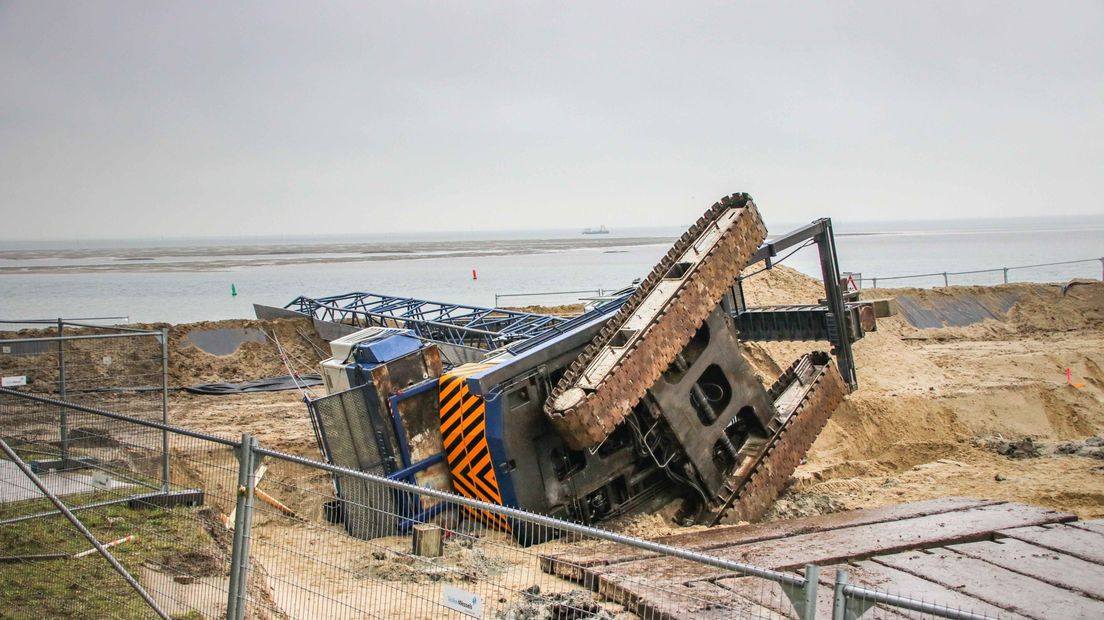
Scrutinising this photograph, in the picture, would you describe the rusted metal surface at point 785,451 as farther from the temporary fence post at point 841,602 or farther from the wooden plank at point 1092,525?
the temporary fence post at point 841,602

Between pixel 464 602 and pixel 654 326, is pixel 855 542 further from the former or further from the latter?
pixel 464 602

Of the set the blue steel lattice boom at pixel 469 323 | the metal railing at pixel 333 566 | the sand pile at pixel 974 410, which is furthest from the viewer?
the blue steel lattice boom at pixel 469 323

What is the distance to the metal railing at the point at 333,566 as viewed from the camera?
5.00 metres

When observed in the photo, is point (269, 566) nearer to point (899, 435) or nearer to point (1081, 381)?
point (899, 435)

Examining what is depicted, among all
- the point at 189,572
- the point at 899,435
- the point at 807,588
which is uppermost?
the point at 807,588

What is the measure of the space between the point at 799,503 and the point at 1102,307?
1707 cm

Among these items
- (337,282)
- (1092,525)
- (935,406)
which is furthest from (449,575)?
(337,282)

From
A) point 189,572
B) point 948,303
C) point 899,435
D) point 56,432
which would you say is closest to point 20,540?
point 189,572

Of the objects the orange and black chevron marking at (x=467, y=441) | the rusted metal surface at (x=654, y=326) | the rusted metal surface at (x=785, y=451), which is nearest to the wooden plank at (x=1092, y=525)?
the rusted metal surface at (x=785, y=451)

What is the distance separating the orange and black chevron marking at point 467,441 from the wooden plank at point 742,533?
1.40 metres

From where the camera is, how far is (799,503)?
10195 millimetres

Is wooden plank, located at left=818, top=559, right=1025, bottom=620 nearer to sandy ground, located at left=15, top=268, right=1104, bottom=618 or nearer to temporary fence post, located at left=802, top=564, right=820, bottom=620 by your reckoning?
sandy ground, located at left=15, top=268, right=1104, bottom=618

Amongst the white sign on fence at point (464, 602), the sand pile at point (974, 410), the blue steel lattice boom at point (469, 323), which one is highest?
the blue steel lattice boom at point (469, 323)

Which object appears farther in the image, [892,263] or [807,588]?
[892,263]
